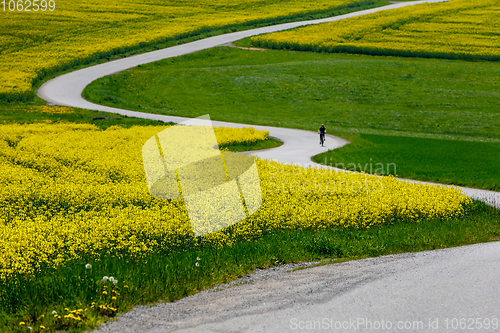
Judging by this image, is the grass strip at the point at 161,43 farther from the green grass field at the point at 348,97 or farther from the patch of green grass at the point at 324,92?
the green grass field at the point at 348,97

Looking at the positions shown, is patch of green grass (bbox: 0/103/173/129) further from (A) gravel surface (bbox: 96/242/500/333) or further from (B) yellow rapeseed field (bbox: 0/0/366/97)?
(A) gravel surface (bbox: 96/242/500/333)

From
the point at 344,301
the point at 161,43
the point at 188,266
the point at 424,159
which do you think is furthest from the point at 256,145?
the point at 161,43

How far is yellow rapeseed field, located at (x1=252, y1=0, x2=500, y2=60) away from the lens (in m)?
62.6

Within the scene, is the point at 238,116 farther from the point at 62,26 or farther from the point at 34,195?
the point at 62,26

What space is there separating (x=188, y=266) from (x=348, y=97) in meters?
40.6

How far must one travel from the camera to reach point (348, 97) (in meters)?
47.4

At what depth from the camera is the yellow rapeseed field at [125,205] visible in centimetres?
1080

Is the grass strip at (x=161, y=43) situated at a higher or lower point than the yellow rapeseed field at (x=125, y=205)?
higher

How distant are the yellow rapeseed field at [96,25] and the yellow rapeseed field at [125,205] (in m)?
28.2

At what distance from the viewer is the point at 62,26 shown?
72312mm

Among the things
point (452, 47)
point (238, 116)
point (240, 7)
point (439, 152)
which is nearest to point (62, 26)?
point (240, 7)

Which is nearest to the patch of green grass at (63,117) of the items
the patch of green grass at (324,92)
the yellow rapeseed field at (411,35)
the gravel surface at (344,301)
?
the patch of green grass at (324,92)

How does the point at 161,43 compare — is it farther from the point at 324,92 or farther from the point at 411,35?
the point at 411,35

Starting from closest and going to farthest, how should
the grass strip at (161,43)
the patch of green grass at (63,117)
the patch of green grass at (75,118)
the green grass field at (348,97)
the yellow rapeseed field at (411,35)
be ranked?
1. the green grass field at (348,97)
2. the patch of green grass at (75,118)
3. the patch of green grass at (63,117)
4. the grass strip at (161,43)
5. the yellow rapeseed field at (411,35)
